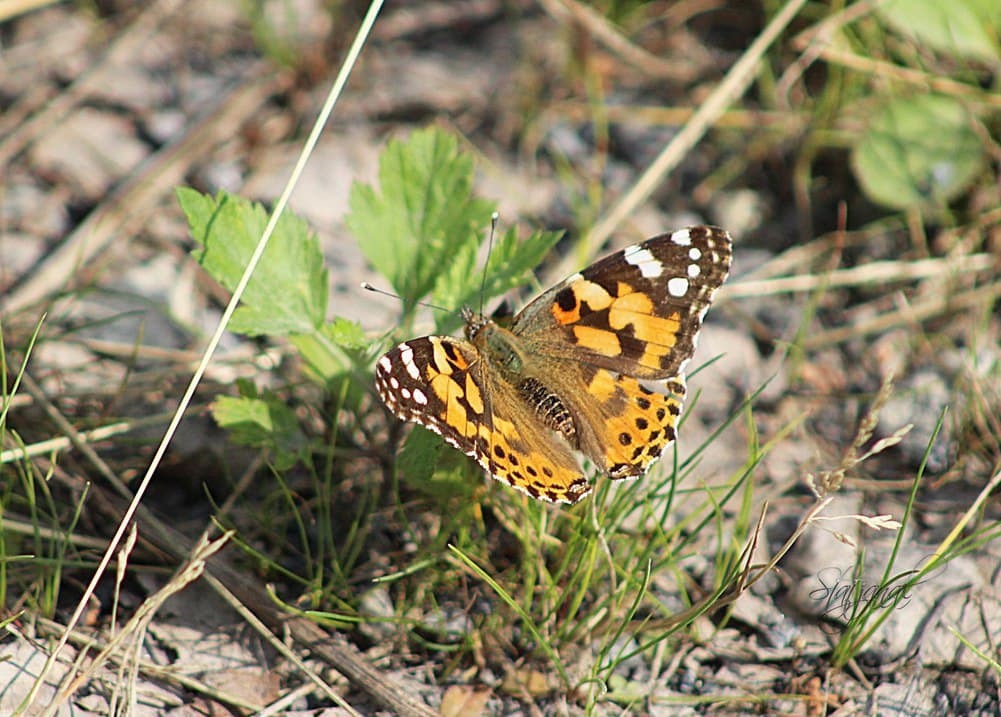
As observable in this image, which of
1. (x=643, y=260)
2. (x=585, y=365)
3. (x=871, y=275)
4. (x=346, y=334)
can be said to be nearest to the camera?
(x=346, y=334)

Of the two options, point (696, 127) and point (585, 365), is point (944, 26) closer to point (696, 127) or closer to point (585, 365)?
point (696, 127)

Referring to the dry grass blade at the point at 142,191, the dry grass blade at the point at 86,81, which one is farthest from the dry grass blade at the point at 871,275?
the dry grass blade at the point at 86,81

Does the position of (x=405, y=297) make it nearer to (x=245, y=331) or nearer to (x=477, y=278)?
(x=477, y=278)

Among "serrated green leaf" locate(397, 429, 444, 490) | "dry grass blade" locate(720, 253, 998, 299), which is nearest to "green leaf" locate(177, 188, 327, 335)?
"serrated green leaf" locate(397, 429, 444, 490)

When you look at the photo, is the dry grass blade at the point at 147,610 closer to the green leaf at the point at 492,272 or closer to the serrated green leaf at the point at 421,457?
the serrated green leaf at the point at 421,457

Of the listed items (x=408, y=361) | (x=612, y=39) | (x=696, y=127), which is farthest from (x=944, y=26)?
(x=408, y=361)

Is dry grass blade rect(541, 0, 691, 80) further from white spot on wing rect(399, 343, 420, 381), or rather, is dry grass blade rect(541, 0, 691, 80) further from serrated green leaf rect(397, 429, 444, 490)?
serrated green leaf rect(397, 429, 444, 490)
